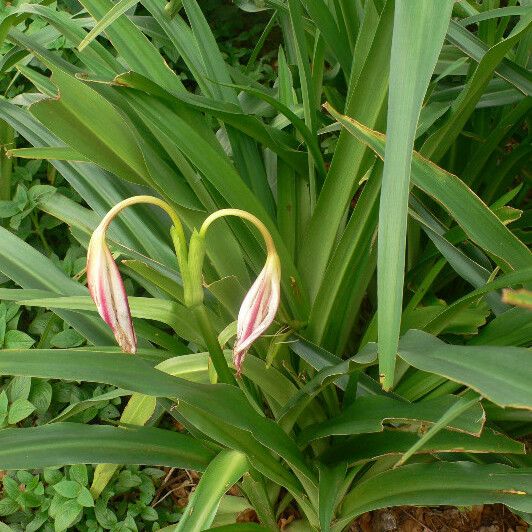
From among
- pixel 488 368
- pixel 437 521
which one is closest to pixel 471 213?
pixel 488 368

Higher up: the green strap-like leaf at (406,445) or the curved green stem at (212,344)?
the curved green stem at (212,344)

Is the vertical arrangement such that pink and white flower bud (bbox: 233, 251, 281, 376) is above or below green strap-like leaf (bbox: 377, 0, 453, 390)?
below

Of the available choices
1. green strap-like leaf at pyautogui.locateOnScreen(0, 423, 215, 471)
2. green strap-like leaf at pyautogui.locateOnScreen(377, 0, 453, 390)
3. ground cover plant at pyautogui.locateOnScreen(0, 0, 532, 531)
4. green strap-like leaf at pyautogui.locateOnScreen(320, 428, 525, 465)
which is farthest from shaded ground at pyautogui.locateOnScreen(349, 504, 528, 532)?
green strap-like leaf at pyautogui.locateOnScreen(377, 0, 453, 390)

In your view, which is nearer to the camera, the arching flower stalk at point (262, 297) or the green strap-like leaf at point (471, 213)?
the arching flower stalk at point (262, 297)

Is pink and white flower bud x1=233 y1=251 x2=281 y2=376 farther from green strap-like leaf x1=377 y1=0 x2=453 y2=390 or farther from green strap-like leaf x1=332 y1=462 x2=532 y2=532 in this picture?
green strap-like leaf x1=332 y1=462 x2=532 y2=532

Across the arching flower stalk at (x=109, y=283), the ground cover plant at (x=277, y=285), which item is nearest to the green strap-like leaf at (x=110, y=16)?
the ground cover plant at (x=277, y=285)

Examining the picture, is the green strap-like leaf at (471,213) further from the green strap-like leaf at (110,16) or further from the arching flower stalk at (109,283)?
the green strap-like leaf at (110,16)

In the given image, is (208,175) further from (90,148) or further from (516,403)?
(516,403)

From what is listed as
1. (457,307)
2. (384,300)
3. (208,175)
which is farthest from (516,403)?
(208,175)
